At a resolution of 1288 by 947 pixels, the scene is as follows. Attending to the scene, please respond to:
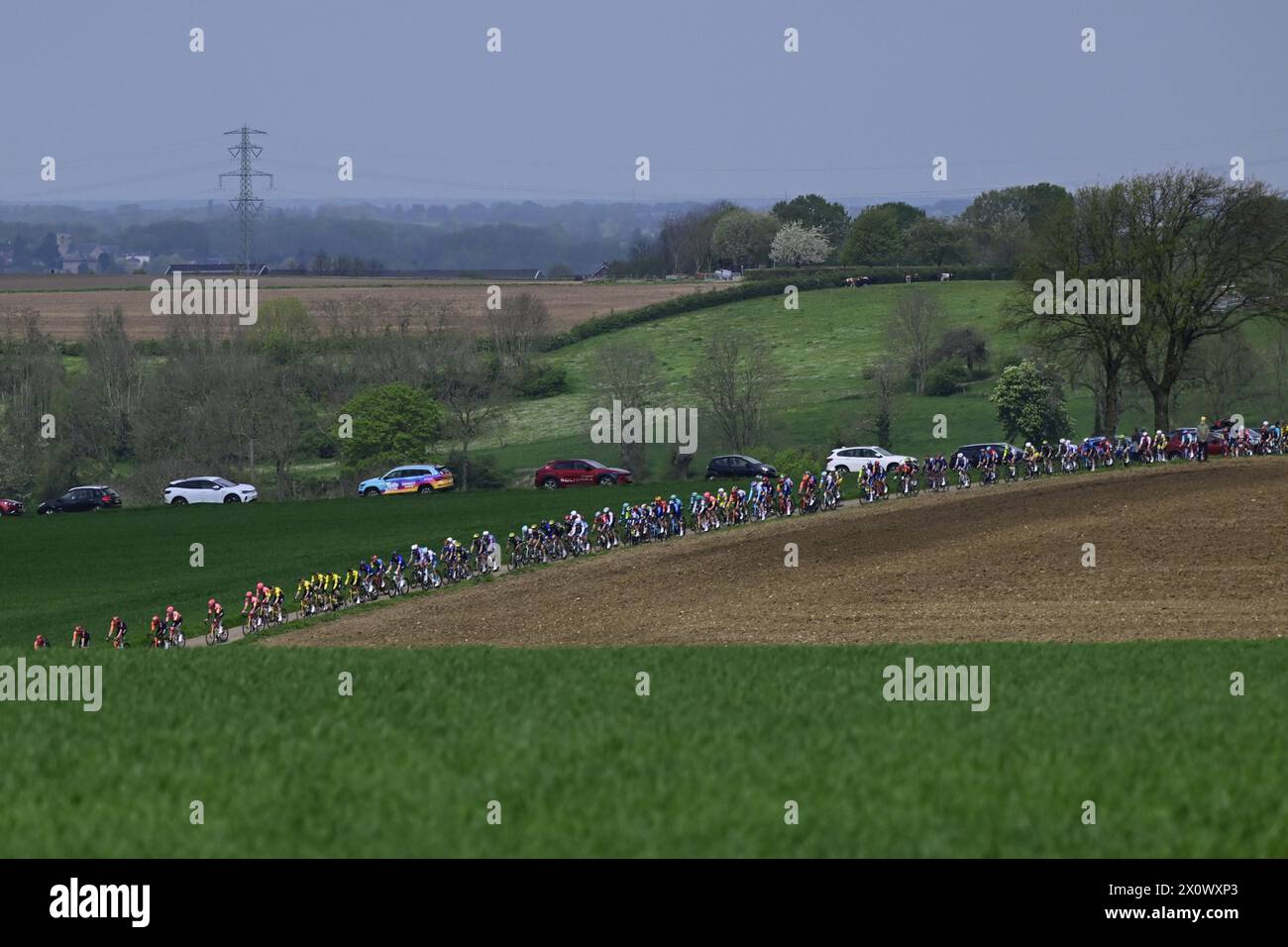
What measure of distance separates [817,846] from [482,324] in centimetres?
10651

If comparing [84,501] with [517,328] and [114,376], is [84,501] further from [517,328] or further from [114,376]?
[517,328]

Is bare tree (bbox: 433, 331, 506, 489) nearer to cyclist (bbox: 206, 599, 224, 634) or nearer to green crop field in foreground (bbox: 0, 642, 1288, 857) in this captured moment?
cyclist (bbox: 206, 599, 224, 634)

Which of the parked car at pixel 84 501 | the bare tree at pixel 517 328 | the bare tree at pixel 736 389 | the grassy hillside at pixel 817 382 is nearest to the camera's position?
the parked car at pixel 84 501

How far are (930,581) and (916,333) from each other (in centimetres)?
6456

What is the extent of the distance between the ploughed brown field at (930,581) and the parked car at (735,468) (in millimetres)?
18153

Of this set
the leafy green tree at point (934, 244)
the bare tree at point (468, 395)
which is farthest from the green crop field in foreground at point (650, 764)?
the leafy green tree at point (934, 244)

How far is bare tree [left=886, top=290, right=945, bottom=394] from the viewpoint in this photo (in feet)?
338

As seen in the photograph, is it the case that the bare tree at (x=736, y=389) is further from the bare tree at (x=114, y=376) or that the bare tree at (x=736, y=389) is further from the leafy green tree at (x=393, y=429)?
the bare tree at (x=114, y=376)

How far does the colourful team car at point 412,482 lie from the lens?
7181 centimetres

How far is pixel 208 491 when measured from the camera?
74.2m

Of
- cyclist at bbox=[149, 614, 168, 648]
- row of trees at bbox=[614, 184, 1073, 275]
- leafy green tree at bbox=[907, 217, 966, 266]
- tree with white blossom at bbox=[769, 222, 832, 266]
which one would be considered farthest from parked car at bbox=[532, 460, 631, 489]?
tree with white blossom at bbox=[769, 222, 832, 266]

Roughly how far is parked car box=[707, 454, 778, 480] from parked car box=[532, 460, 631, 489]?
12.5 feet
